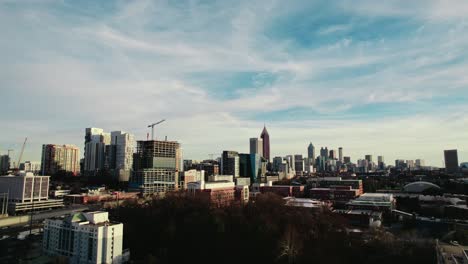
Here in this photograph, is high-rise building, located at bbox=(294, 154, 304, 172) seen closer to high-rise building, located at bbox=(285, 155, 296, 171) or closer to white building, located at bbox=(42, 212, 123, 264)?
high-rise building, located at bbox=(285, 155, 296, 171)

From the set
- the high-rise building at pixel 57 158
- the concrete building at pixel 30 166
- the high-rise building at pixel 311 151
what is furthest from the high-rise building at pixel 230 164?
the high-rise building at pixel 311 151

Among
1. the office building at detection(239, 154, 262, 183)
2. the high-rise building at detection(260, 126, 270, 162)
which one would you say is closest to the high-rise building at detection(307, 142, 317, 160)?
the high-rise building at detection(260, 126, 270, 162)

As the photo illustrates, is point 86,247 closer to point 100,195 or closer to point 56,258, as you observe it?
point 56,258

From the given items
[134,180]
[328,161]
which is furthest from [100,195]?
[328,161]

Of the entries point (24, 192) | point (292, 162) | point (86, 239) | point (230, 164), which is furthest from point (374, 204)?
point (292, 162)

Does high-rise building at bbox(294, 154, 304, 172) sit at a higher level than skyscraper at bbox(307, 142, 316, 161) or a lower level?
lower

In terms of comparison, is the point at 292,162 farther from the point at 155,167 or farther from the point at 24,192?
the point at 24,192
